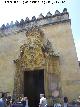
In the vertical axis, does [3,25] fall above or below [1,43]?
above

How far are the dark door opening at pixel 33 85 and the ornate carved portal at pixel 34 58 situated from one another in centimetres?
43

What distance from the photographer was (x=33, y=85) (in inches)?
742

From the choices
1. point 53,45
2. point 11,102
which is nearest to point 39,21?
point 53,45

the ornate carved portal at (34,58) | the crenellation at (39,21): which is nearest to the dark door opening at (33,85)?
the ornate carved portal at (34,58)

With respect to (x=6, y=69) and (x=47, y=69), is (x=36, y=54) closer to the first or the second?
(x=47, y=69)

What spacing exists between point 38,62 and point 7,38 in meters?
3.12

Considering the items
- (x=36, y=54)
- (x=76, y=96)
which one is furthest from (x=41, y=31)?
(x=76, y=96)

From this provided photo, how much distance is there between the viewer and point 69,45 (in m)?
16.9

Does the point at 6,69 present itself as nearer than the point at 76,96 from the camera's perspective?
No

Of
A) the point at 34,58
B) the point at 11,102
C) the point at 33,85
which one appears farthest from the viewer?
the point at 33,85

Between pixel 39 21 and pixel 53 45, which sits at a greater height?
pixel 39 21

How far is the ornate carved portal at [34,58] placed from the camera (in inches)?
683

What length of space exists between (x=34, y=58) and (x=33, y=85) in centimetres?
188

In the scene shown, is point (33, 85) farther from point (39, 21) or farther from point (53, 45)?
point (39, 21)
